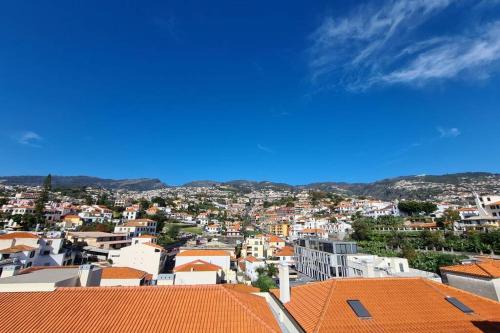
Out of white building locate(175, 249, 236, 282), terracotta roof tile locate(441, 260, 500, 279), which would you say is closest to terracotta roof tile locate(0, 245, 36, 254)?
white building locate(175, 249, 236, 282)

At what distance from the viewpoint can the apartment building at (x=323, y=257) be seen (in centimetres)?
4488

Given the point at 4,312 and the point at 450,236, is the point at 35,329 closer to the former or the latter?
the point at 4,312

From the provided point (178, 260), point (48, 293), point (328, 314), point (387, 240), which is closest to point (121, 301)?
point (48, 293)

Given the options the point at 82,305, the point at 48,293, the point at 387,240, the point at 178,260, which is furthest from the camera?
the point at 387,240

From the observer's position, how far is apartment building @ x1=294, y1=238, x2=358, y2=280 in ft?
147

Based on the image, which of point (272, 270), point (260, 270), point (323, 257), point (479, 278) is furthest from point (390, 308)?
point (260, 270)

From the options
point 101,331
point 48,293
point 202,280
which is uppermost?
point 48,293

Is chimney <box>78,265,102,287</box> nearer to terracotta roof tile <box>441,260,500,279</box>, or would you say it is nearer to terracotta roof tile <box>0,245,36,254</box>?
terracotta roof tile <box>441,260,500,279</box>

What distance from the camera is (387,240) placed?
70.1 meters

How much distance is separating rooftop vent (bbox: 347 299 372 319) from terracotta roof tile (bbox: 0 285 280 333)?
4079 mm

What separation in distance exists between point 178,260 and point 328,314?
126 ft

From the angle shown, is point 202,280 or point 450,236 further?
point 450,236

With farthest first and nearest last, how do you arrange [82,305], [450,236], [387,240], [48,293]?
[387,240]
[450,236]
[48,293]
[82,305]

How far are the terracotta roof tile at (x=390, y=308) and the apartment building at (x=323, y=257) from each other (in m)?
30.6
